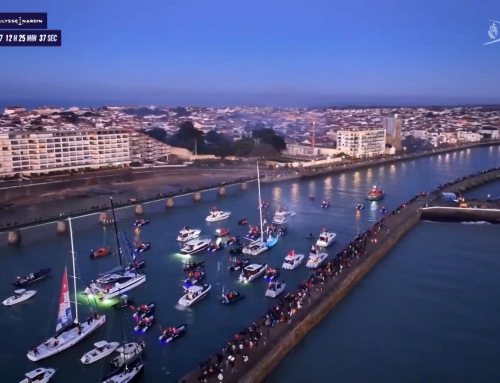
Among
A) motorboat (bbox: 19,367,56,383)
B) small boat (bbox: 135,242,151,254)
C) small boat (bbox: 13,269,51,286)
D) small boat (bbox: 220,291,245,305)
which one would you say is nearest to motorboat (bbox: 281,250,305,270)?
small boat (bbox: 220,291,245,305)

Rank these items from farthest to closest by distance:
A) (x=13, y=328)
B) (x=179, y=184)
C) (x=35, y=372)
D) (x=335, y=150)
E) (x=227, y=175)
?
(x=335, y=150), (x=227, y=175), (x=179, y=184), (x=13, y=328), (x=35, y=372)

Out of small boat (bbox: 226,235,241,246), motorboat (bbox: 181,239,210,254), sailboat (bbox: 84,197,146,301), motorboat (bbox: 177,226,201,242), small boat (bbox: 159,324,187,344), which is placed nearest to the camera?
small boat (bbox: 159,324,187,344)

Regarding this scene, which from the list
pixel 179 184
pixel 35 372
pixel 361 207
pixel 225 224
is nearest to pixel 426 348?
pixel 35 372

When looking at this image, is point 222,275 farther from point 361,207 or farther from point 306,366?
point 361,207

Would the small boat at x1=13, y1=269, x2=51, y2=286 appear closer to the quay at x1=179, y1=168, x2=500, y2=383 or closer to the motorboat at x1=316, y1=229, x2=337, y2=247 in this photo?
the quay at x1=179, y1=168, x2=500, y2=383

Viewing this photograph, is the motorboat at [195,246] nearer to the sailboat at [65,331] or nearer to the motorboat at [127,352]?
the sailboat at [65,331]

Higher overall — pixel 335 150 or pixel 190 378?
pixel 335 150
